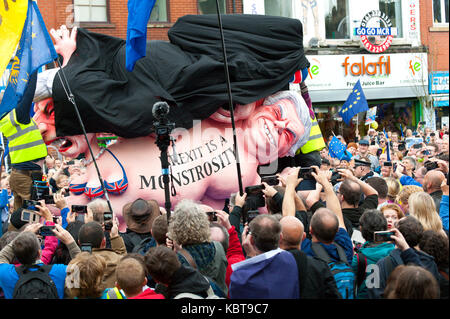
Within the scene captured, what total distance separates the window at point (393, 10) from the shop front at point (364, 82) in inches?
41.1

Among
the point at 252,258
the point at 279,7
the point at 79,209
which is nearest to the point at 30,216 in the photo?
Result: the point at 79,209

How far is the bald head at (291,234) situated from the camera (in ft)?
12.7

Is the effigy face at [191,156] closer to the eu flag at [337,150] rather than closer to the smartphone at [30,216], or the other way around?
the smartphone at [30,216]

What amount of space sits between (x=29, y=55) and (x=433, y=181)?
4686mm

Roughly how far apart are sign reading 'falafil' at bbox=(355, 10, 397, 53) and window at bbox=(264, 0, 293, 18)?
2.23 metres

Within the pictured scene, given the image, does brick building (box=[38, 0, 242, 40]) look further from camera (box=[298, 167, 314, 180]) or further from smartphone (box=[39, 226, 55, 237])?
smartphone (box=[39, 226, 55, 237])

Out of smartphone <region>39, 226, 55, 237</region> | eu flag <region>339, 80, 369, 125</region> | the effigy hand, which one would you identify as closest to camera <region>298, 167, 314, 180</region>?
smartphone <region>39, 226, 55, 237</region>

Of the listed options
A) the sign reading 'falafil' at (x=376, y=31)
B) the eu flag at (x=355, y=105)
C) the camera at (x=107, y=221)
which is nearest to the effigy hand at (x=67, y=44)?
the camera at (x=107, y=221)

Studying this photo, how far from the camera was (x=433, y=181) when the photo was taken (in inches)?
242

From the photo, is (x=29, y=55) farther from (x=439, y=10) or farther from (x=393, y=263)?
(x=439, y=10)

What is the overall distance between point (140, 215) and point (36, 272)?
1522 millimetres

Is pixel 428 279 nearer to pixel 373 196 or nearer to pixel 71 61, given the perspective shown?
pixel 373 196

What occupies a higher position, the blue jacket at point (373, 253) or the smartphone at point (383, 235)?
the smartphone at point (383, 235)

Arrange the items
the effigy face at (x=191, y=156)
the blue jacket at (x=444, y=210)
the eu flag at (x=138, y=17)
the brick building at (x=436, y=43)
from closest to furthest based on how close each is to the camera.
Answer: the blue jacket at (x=444, y=210)
the eu flag at (x=138, y=17)
the effigy face at (x=191, y=156)
the brick building at (x=436, y=43)
